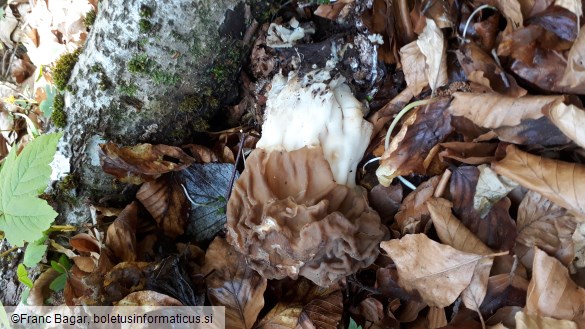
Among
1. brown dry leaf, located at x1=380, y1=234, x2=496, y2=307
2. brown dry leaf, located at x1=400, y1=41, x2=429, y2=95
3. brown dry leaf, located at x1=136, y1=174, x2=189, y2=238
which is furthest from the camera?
brown dry leaf, located at x1=136, y1=174, x2=189, y2=238

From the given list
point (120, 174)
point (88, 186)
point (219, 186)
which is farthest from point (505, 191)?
point (88, 186)

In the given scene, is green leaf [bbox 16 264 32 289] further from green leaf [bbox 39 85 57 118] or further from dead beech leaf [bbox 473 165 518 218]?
dead beech leaf [bbox 473 165 518 218]

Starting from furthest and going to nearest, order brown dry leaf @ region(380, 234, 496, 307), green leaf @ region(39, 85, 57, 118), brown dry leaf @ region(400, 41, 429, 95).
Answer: green leaf @ region(39, 85, 57, 118) → brown dry leaf @ region(400, 41, 429, 95) → brown dry leaf @ region(380, 234, 496, 307)

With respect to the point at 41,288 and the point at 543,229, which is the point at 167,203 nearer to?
the point at 41,288

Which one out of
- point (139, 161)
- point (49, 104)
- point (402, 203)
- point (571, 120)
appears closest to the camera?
point (571, 120)

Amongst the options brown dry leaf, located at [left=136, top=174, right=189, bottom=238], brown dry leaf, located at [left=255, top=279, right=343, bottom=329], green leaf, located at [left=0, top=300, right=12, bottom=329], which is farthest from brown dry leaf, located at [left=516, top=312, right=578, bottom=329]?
green leaf, located at [left=0, top=300, right=12, bottom=329]

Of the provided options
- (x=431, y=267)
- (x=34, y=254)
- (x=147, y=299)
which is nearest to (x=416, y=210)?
(x=431, y=267)
